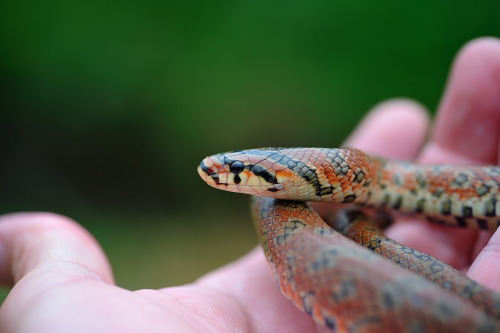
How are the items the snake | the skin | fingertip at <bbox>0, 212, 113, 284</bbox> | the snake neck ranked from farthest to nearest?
the snake neck → fingertip at <bbox>0, 212, 113, 284</bbox> → the skin → the snake

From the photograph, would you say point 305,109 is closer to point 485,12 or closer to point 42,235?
point 485,12

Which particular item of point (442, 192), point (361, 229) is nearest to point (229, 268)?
point (361, 229)

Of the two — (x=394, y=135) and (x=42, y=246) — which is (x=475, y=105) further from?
(x=42, y=246)

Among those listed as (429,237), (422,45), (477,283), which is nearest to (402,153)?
(429,237)

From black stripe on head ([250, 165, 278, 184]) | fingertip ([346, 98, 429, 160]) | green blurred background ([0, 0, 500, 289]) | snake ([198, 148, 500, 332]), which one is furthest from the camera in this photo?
green blurred background ([0, 0, 500, 289])

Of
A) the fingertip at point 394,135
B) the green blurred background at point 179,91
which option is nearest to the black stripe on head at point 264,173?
the fingertip at point 394,135

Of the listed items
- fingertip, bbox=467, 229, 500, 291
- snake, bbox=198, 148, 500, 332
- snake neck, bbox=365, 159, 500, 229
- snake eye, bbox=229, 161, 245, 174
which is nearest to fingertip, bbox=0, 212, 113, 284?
snake, bbox=198, 148, 500, 332

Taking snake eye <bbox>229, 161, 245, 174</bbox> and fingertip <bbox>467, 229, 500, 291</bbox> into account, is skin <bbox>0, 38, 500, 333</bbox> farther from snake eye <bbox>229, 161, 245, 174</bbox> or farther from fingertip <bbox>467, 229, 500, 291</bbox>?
snake eye <bbox>229, 161, 245, 174</bbox>
